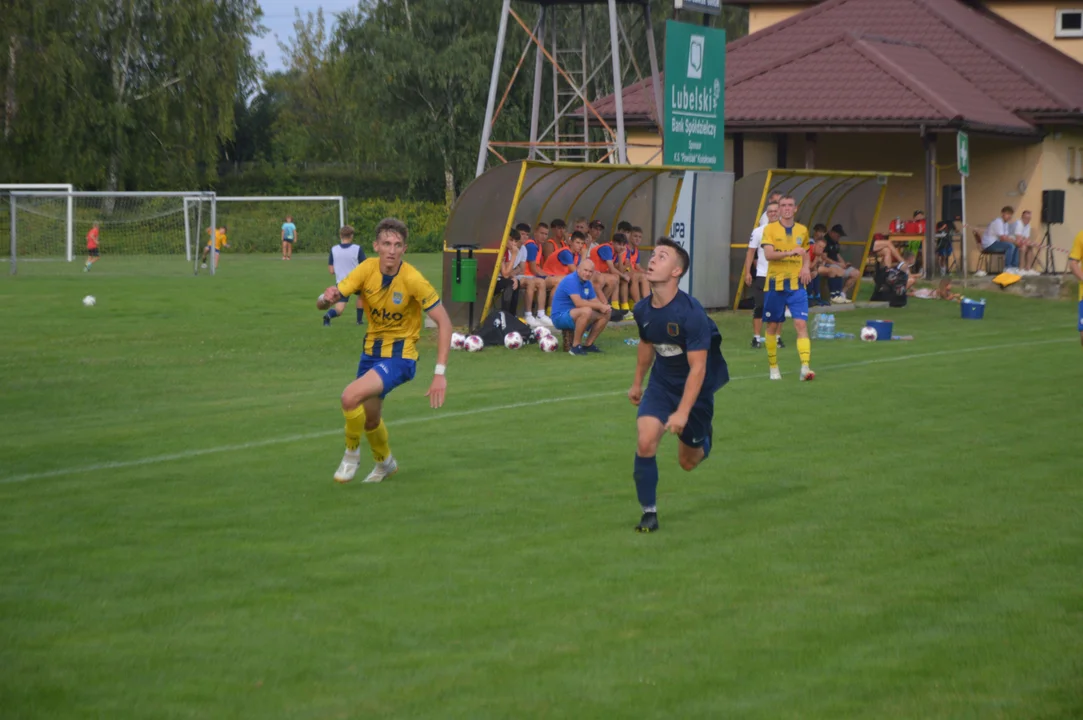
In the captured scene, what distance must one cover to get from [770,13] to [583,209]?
2296 centimetres

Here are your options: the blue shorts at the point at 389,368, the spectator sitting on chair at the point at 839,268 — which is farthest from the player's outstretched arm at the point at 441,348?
the spectator sitting on chair at the point at 839,268

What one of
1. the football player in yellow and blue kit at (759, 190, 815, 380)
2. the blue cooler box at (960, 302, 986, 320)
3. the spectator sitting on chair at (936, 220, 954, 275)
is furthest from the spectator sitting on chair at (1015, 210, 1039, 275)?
the football player in yellow and blue kit at (759, 190, 815, 380)

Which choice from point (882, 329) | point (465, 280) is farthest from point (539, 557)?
point (882, 329)

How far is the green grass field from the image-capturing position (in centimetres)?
566

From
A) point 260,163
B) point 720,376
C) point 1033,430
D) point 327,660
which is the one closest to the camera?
point 327,660

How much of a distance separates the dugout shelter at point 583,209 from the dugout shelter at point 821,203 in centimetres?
40

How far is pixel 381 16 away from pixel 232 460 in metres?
60.7

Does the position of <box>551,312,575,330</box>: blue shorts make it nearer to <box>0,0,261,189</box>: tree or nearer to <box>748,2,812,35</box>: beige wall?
<box>748,2,812,35</box>: beige wall

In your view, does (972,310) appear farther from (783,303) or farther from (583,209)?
(783,303)

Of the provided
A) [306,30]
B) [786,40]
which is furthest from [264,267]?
[306,30]

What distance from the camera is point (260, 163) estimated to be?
7275 cm

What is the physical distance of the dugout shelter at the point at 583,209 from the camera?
22.1m

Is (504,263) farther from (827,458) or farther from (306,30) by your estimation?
(306,30)

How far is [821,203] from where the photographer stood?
29.7 m
